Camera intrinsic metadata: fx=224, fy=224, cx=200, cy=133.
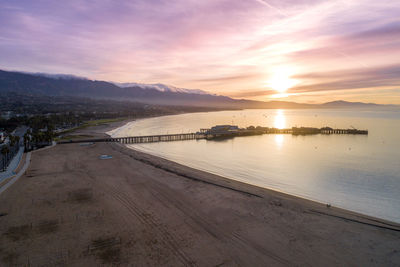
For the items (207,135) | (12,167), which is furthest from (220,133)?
(12,167)

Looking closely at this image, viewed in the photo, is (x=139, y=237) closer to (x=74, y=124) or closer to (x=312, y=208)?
(x=312, y=208)

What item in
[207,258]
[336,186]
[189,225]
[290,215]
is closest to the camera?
[207,258]

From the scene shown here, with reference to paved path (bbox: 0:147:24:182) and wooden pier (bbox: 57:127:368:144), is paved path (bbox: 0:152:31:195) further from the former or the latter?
wooden pier (bbox: 57:127:368:144)

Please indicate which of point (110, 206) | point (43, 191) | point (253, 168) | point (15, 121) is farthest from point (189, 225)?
point (15, 121)

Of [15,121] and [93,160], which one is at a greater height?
[15,121]

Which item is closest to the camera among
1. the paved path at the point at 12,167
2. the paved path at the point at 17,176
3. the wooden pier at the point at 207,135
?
the paved path at the point at 17,176

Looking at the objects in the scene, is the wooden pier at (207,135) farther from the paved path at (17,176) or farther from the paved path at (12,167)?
the paved path at (17,176)

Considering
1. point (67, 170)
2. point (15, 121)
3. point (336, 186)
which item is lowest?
point (336, 186)

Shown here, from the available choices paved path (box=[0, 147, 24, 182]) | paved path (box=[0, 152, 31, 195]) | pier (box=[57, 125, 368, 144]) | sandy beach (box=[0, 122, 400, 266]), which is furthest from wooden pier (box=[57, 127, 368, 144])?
sandy beach (box=[0, 122, 400, 266])

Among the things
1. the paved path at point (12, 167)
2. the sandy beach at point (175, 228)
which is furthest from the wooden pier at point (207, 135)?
the sandy beach at point (175, 228)
